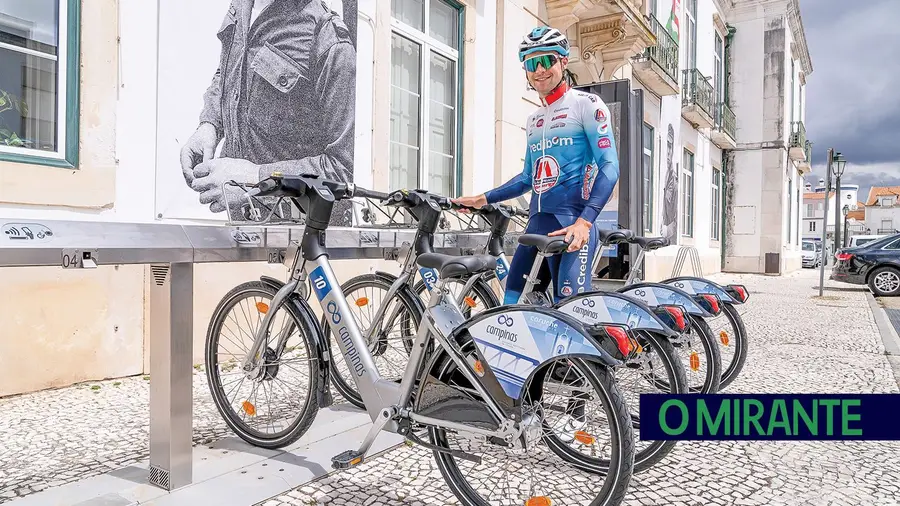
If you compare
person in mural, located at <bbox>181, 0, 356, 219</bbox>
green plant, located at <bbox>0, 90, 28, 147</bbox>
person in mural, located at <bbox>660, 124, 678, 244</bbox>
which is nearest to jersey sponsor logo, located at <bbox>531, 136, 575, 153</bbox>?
person in mural, located at <bbox>181, 0, 356, 219</bbox>

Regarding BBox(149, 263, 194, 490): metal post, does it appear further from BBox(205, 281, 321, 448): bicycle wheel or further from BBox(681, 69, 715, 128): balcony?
BBox(681, 69, 715, 128): balcony

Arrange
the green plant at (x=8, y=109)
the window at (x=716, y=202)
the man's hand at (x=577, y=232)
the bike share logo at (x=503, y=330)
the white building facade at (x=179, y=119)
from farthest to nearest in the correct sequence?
the window at (x=716, y=202)
the white building facade at (x=179, y=119)
the green plant at (x=8, y=109)
the man's hand at (x=577, y=232)
the bike share logo at (x=503, y=330)

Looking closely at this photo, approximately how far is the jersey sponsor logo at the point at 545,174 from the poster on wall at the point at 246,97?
1886 millimetres

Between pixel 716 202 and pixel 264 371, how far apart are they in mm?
21845

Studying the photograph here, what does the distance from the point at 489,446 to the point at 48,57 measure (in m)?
3.73

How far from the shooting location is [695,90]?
17.4 metres

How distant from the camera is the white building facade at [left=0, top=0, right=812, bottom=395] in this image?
13.3ft

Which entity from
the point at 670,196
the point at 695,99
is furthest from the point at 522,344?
the point at 695,99

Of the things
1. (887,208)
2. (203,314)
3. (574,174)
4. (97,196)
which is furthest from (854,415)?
(887,208)

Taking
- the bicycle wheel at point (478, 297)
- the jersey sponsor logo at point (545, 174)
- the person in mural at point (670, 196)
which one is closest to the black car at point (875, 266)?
the person in mural at point (670, 196)

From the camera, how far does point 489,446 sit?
2268 millimetres

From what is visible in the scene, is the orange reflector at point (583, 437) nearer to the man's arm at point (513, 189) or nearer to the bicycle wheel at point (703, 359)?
the bicycle wheel at point (703, 359)

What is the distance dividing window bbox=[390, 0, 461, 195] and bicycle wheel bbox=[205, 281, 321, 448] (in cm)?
397

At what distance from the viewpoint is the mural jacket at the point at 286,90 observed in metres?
5.13
